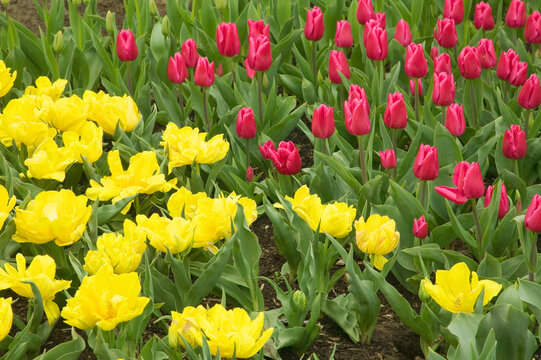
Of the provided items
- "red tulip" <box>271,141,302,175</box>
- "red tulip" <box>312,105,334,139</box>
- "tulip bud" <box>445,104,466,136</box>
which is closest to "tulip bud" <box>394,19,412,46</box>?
"tulip bud" <box>445,104,466,136</box>

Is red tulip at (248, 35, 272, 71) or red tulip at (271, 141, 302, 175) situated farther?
red tulip at (248, 35, 272, 71)

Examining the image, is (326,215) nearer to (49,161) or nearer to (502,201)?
(502,201)

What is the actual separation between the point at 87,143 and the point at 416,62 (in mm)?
1156

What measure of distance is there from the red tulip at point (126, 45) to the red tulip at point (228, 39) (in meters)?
0.34

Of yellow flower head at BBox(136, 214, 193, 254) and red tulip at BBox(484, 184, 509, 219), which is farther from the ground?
yellow flower head at BBox(136, 214, 193, 254)

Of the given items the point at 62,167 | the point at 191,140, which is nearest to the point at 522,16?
the point at 191,140

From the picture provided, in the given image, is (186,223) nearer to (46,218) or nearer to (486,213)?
(46,218)

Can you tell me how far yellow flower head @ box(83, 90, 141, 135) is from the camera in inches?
114

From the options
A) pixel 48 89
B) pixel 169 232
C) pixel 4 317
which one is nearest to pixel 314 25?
pixel 48 89

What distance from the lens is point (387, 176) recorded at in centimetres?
282

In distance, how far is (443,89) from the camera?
2.79 m

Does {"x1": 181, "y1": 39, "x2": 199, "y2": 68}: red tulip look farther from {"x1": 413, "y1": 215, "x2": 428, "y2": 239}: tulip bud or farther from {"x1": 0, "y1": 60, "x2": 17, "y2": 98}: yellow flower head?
{"x1": 413, "y1": 215, "x2": 428, "y2": 239}: tulip bud

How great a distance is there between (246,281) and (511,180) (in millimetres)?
974

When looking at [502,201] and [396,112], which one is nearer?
[502,201]
